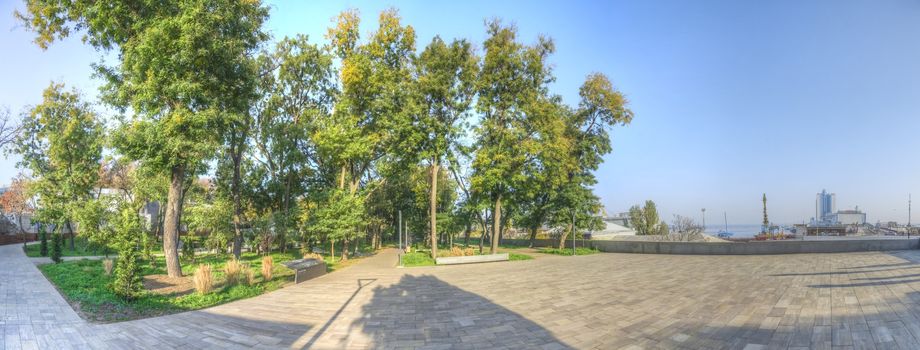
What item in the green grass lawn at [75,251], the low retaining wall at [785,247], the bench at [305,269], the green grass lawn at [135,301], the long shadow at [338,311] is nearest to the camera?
the long shadow at [338,311]

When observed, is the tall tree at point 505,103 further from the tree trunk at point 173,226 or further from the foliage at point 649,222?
Answer: the foliage at point 649,222

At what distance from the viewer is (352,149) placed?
1931 centimetres

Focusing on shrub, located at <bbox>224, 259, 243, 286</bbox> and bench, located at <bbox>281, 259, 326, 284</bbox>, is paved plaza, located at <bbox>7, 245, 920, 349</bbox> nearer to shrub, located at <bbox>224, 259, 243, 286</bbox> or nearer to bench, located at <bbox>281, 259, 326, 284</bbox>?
bench, located at <bbox>281, 259, 326, 284</bbox>

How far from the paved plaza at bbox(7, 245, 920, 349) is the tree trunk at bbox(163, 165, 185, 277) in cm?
312

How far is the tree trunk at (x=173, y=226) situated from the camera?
13258mm

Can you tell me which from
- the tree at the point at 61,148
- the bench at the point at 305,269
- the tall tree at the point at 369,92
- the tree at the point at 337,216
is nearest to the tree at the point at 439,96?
the tall tree at the point at 369,92

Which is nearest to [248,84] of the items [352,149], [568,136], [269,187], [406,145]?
[352,149]

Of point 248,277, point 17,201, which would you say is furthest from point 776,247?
point 17,201

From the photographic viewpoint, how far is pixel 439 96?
19547 millimetres

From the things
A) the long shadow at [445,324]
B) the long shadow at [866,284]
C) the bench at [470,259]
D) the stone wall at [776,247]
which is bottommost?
the bench at [470,259]

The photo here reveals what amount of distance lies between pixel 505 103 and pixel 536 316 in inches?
595

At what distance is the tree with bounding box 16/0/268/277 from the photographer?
39.4ft

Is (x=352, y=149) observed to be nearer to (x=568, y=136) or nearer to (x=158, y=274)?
(x=158, y=274)

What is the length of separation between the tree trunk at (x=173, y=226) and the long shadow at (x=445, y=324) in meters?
8.69
